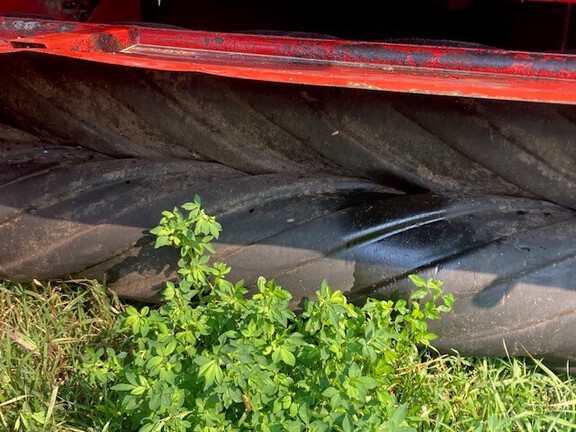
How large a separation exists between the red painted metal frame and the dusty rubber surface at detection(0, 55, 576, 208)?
8 centimetres

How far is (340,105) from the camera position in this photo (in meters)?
1.35

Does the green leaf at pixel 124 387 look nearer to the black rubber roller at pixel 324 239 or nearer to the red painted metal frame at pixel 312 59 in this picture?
the black rubber roller at pixel 324 239

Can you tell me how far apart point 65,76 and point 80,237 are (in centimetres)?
34

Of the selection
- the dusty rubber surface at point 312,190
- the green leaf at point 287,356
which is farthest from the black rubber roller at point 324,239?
the green leaf at point 287,356

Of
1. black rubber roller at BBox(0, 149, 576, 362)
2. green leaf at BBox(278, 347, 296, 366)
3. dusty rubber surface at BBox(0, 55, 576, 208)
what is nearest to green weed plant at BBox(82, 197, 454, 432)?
green leaf at BBox(278, 347, 296, 366)

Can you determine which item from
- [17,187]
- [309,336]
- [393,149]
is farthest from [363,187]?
[17,187]

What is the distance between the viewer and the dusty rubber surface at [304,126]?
130cm

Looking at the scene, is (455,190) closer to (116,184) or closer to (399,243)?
(399,243)

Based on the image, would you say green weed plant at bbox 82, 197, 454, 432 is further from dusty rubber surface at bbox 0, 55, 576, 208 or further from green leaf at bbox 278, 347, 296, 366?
dusty rubber surface at bbox 0, 55, 576, 208

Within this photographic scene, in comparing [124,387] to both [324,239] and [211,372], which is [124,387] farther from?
[324,239]

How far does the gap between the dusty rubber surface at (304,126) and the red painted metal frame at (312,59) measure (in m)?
0.08

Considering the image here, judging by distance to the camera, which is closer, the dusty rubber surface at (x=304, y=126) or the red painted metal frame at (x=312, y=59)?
the red painted metal frame at (x=312, y=59)

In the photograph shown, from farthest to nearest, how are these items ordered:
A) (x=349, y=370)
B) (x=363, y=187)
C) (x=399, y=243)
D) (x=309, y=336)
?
(x=363, y=187) → (x=399, y=243) → (x=309, y=336) → (x=349, y=370)

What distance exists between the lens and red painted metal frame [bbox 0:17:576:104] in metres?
1.04
